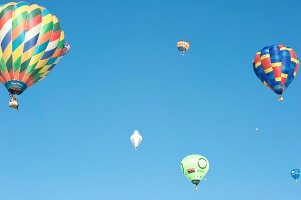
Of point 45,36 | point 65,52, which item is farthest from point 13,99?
point 65,52

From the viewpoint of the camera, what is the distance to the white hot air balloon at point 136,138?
46.4m

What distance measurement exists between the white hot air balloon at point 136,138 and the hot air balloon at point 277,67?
33.4 feet

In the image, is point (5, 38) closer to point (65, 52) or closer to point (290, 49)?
point (65, 52)

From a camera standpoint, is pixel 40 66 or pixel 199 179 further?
pixel 199 179

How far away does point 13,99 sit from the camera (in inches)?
1351

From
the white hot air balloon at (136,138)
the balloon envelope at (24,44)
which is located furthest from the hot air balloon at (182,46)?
the balloon envelope at (24,44)

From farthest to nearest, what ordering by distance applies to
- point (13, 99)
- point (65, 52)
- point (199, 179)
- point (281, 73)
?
point (199, 179), point (281, 73), point (65, 52), point (13, 99)

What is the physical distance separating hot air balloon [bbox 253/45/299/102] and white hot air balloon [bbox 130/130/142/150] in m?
10.2

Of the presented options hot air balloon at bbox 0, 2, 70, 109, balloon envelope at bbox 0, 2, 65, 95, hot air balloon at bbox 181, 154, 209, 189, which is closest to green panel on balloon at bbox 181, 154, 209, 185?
hot air balloon at bbox 181, 154, 209, 189

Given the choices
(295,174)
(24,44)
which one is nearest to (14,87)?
(24,44)

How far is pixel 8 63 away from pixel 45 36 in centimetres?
265

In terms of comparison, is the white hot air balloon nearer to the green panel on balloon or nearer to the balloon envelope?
the green panel on balloon

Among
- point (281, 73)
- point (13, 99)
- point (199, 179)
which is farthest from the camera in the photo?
point (199, 179)

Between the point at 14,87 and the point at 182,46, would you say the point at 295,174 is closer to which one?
the point at 182,46
